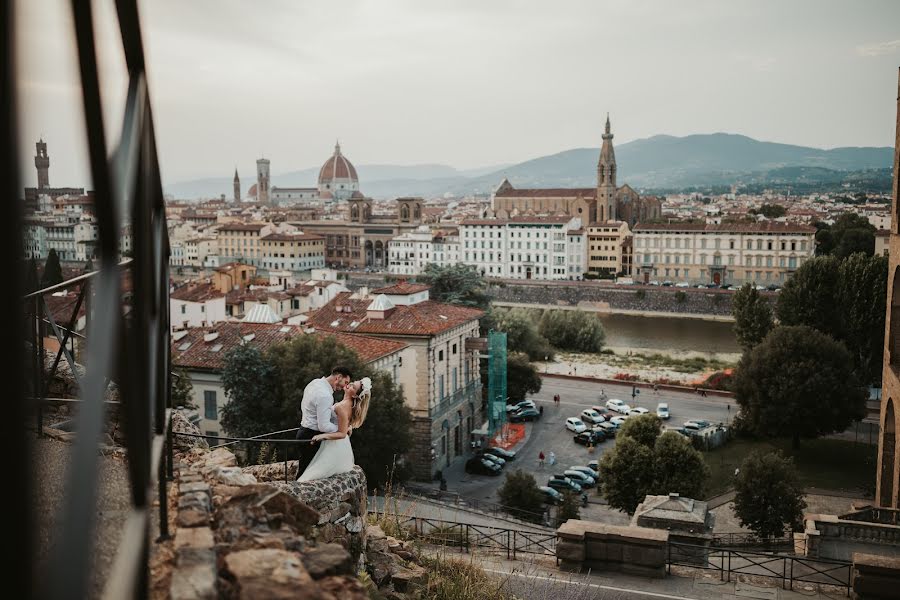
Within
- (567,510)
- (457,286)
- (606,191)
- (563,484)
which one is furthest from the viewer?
(606,191)

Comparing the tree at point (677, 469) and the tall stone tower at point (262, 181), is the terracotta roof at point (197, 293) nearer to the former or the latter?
the tree at point (677, 469)

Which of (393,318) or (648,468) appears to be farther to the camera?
(393,318)

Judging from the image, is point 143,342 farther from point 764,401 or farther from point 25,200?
Result: point 764,401

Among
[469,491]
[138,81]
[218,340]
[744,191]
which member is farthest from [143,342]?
[744,191]

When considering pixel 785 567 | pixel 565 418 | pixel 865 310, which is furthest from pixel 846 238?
pixel 785 567

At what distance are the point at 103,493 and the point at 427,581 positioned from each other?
270 centimetres

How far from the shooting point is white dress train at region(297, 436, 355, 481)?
4410 millimetres

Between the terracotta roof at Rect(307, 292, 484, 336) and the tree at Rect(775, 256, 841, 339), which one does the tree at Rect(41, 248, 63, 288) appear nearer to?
the terracotta roof at Rect(307, 292, 484, 336)

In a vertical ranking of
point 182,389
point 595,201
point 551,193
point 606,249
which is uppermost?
point 551,193

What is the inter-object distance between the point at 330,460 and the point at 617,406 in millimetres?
20649

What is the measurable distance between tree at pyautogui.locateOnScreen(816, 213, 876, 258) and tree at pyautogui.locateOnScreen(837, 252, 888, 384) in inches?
708

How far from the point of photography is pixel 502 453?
1983 centimetres

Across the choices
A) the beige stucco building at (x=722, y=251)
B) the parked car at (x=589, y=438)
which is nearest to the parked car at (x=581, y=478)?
the parked car at (x=589, y=438)

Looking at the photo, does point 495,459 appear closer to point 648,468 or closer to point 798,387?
point 648,468
